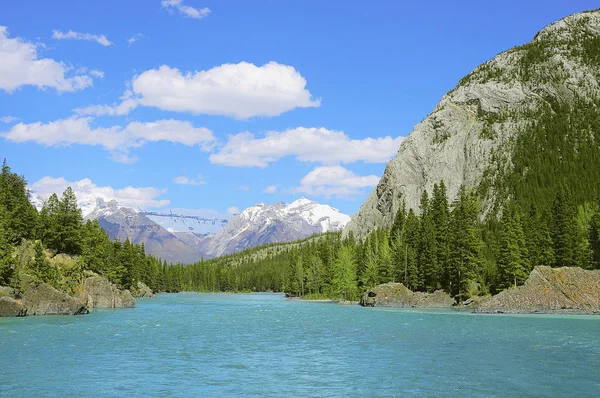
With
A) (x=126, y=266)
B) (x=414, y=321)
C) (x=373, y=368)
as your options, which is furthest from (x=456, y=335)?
(x=126, y=266)

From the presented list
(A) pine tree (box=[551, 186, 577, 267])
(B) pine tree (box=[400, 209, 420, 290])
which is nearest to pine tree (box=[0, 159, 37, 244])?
(B) pine tree (box=[400, 209, 420, 290])

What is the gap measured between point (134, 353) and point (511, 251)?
8598cm

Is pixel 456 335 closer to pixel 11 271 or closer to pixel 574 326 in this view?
pixel 574 326

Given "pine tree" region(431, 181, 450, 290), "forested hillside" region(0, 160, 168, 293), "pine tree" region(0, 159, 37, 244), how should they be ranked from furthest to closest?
"pine tree" region(431, 181, 450, 290), "pine tree" region(0, 159, 37, 244), "forested hillside" region(0, 160, 168, 293)

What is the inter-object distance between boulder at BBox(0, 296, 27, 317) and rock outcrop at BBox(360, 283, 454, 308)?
70811mm

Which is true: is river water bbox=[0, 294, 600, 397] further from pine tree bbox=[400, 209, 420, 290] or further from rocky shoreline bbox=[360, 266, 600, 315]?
pine tree bbox=[400, 209, 420, 290]

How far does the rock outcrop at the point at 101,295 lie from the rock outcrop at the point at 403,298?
53.6m

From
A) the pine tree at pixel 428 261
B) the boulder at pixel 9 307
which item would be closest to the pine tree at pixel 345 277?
the pine tree at pixel 428 261

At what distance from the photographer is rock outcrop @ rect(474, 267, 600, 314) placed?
86625mm

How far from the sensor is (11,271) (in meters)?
84.9

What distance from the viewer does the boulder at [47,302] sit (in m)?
80.6

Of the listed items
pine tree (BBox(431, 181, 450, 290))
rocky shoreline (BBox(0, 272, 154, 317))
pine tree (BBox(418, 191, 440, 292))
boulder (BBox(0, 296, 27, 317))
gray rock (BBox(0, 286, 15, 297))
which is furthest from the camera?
pine tree (BBox(418, 191, 440, 292))

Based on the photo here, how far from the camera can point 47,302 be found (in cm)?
8181

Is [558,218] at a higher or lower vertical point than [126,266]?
higher
